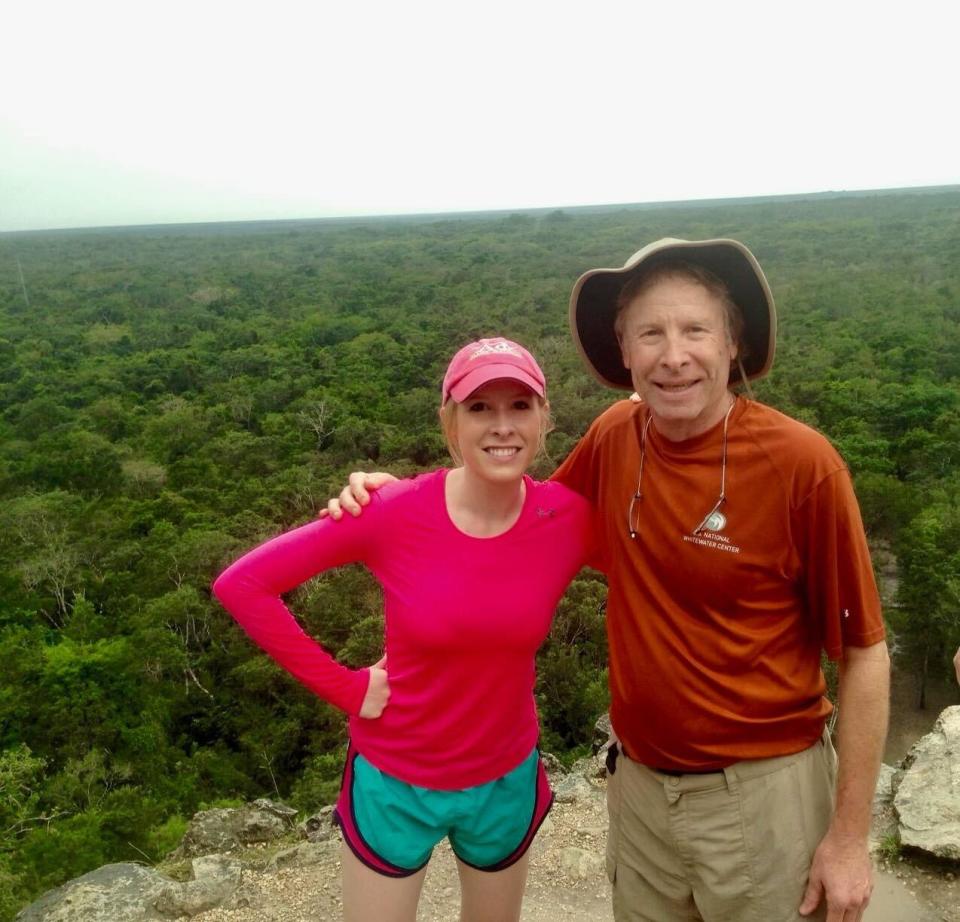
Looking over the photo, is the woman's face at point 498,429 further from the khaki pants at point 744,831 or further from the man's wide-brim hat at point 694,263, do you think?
the khaki pants at point 744,831

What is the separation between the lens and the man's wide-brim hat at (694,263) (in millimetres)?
1981

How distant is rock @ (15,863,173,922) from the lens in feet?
15.2

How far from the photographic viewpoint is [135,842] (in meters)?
10.9

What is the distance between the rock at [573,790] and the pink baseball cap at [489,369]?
4.25 meters

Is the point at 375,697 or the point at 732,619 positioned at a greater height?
the point at 732,619

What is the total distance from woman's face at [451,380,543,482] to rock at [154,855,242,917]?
387 centimetres

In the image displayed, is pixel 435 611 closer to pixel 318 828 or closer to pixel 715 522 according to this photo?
pixel 715 522

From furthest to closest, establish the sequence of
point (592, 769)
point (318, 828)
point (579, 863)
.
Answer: point (592, 769), point (318, 828), point (579, 863)

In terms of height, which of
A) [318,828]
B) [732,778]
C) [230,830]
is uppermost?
[732,778]

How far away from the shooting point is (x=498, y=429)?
2127 millimetres

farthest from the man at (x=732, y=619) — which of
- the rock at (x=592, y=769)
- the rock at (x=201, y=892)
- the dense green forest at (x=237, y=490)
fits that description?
the dense green forest at (x=237, y=490)

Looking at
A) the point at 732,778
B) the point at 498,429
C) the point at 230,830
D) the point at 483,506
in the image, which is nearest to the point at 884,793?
the point at 732,778

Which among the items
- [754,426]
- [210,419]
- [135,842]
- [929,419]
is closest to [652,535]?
[754,426]

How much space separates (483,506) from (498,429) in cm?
22
